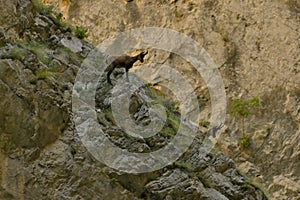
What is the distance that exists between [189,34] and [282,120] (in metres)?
5.15

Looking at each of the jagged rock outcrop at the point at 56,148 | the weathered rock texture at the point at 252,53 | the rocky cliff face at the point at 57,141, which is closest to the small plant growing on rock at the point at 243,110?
the weathered rock texture at the point at 252,53

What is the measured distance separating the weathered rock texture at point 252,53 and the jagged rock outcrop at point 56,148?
10.2 metres

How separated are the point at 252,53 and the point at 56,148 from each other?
46.4 feet

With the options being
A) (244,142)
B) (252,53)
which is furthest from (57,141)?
(252,53)

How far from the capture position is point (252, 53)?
67.2ft

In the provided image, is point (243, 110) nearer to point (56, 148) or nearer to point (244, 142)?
point (244, 142)

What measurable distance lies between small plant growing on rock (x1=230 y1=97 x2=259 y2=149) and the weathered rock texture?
8.6 inches

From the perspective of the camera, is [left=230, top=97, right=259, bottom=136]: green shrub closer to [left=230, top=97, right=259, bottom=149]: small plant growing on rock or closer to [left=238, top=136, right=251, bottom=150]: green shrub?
[left=230, top=97, right=259, bottom=149]: small plant growing on rock

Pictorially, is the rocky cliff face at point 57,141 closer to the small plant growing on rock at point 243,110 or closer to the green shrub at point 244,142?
the small plant growing on rock at point 243,110

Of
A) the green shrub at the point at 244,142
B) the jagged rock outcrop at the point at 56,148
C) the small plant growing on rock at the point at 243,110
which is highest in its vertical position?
the small plant growing on rock at the point at 243,110

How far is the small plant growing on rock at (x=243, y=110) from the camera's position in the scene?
63.1 ft

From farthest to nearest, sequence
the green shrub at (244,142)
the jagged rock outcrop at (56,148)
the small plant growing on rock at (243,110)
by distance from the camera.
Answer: the green shrub at (244,142), the small plant growing on rock at (243,110), the jagged rock outcrop at (56,148)

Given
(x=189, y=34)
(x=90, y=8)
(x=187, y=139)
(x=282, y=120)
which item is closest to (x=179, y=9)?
(x=189, y=34)

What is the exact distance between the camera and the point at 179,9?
21.5 metres
